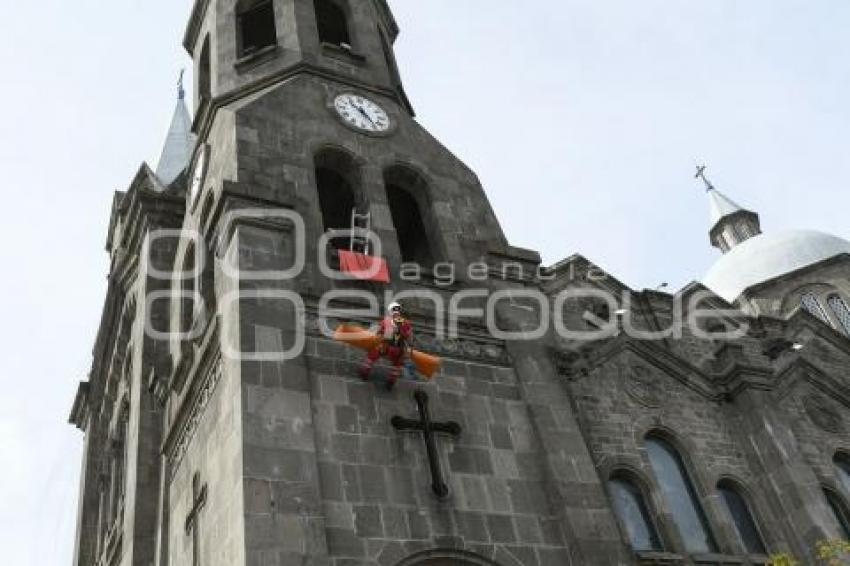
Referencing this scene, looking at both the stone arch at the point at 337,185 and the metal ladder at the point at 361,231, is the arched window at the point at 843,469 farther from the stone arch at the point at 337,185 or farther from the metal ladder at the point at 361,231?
the stone arch at the point at 337,185

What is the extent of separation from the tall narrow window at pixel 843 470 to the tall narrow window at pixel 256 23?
17.6 metres

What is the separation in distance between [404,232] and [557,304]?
4300 millimetres

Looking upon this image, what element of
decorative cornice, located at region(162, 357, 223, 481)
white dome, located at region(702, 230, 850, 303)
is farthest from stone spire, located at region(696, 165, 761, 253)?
decorative cornice, located at region(162, 357, 223, 481)

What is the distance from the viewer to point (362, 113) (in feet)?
68.6

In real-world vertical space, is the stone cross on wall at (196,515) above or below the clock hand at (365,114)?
below

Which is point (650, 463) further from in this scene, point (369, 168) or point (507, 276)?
point (369, 168)

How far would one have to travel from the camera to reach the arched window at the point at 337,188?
19.3m

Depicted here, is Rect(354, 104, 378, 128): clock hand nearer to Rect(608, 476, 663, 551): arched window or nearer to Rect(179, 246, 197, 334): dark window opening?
Rect(179, 246, 197, 334): dark window opening

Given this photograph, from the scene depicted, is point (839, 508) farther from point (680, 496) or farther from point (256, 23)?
point (256, 23)

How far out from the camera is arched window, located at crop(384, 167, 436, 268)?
19938 millimetres

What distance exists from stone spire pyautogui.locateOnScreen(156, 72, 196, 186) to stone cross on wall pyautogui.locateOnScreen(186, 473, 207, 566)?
52.5 feet

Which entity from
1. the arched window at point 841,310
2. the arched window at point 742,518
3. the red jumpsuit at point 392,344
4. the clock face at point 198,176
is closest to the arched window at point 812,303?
the arched window at point 841,310

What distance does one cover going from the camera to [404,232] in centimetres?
2102

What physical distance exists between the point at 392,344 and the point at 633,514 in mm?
6781
